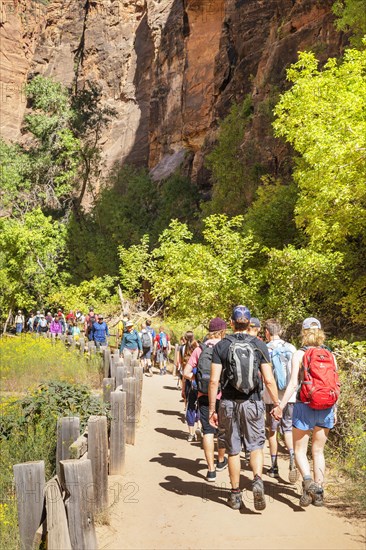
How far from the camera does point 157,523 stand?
16.8 feet

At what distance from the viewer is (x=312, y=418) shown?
5.28m

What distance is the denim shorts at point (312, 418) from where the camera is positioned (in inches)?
207

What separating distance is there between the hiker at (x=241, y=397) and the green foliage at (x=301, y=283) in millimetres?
8848

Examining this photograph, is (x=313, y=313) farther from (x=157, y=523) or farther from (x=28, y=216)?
(x=28, y=216)

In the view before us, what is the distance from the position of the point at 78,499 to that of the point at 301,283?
439 inches

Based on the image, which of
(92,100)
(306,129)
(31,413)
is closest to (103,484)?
(31,413)

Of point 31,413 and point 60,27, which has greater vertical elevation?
point 60,27

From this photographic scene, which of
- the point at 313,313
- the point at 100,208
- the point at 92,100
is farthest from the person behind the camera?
the point at 92,100

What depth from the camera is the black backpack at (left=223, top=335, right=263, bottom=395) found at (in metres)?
5.09

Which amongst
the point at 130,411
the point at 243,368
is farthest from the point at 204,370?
the point at 130,411

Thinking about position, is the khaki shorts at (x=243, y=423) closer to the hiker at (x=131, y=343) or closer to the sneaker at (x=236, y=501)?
the sneaker at (x=236, y=501)

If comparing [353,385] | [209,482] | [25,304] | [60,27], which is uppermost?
[60,27]

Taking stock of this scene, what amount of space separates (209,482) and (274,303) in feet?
28.4

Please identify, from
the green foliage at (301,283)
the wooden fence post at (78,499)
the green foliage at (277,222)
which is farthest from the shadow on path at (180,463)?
the green foliage at (277,222)
